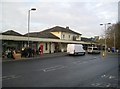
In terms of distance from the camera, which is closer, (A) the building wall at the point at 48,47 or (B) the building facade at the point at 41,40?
(B) the building facade at the point at 41,40

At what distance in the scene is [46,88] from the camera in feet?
40.6

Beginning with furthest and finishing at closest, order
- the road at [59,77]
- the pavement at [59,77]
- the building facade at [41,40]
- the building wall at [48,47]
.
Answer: the building wall at [48,47]
the building facade at [41,40]
the road at [59,77]
the pavement at [59,77]

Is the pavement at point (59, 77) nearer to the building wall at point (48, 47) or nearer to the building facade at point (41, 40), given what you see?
the building facade at point (41, 40)

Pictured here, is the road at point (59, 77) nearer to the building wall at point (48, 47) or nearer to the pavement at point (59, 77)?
the pavement at point (59, 77)

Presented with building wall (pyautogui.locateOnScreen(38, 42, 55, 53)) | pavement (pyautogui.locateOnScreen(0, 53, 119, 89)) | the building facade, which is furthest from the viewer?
building wall (pyautogui.locateOnScreen(38, 42, 55, 53))

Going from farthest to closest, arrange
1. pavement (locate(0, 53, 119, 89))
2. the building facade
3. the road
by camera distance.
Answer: the building facade
the road
pavement (locate(0, 53, 119, 89))

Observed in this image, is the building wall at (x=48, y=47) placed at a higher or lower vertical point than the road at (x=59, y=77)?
higher

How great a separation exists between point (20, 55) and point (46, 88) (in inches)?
1181

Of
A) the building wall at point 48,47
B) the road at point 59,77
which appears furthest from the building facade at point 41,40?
Result: the road at point 59,77

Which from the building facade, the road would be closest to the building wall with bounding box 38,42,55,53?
the building facade

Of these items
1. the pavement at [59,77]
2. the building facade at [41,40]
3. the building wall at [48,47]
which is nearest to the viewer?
the pavement at [59,77]

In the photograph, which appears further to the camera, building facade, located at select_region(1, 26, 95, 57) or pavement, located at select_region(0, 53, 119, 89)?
building facade, located at select_region(1, 26, 95, 57)

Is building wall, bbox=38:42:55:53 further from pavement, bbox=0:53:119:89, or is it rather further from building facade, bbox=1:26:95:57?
pavement, bbox=0:53:119:89

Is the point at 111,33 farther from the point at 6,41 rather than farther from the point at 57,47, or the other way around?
the point at 6,41
